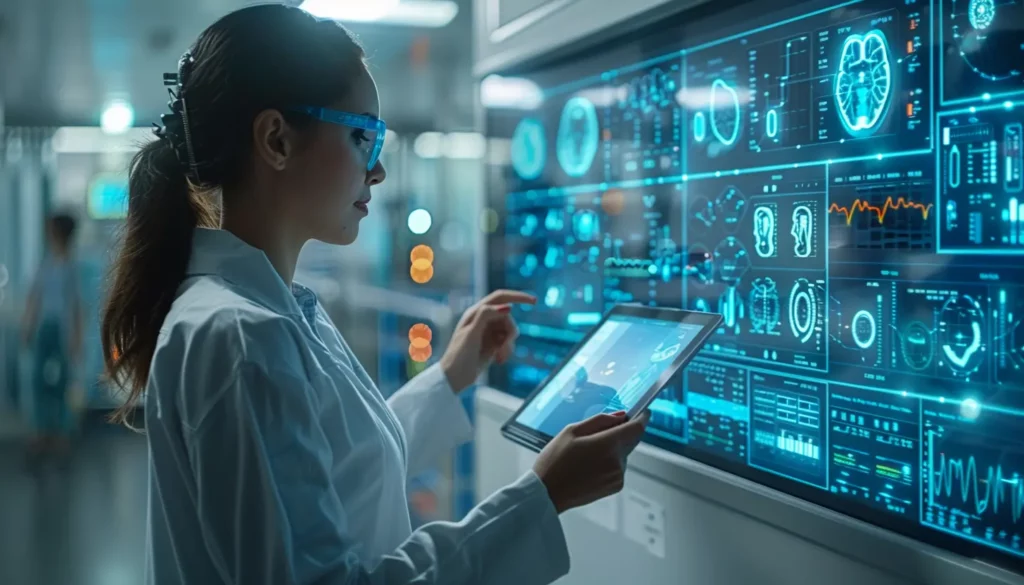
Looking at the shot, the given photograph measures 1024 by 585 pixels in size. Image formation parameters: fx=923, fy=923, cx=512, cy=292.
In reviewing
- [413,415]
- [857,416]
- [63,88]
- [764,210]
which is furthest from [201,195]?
[63,88]

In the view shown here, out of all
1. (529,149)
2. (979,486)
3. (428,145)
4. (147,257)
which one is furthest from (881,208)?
(428,145)

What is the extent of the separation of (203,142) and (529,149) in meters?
1.09

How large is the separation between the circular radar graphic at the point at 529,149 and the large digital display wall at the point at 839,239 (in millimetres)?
238

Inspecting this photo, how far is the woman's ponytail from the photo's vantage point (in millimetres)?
1277

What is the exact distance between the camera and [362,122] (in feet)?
4.18

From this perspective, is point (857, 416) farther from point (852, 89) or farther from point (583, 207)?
point (583, 207)

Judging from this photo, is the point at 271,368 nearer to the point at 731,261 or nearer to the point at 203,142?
the point at 203,142

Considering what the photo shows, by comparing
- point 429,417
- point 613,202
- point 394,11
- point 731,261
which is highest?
point 394,11

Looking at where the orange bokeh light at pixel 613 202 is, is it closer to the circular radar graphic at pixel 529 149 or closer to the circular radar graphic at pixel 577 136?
the circular radar graphic at pixel 577 136

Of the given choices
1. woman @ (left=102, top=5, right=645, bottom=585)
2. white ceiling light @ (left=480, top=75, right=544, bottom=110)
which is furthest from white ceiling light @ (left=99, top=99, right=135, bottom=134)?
woman @ (left=102, top=5, right=645, bottom=585)

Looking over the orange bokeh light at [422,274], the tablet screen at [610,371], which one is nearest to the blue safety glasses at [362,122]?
the tablet screen at [610,371]

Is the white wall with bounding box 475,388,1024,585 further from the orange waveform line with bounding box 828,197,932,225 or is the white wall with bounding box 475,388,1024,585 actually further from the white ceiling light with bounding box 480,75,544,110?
the white ceiling light with bounding box 480,75,544,110

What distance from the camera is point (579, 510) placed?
2.02m

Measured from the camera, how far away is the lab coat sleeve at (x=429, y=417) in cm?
178
